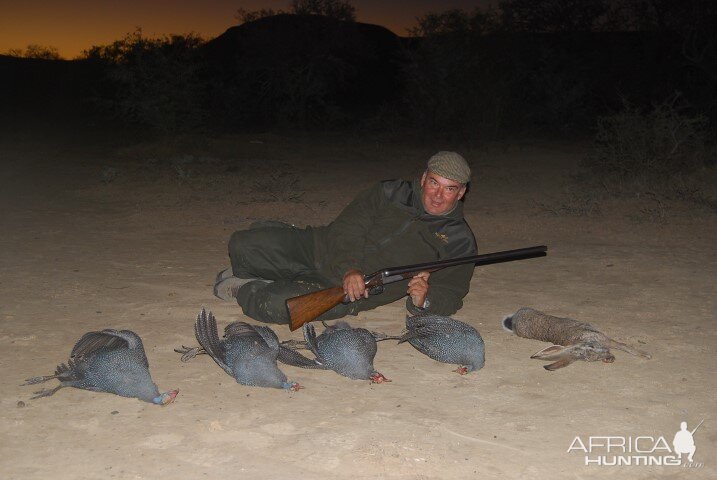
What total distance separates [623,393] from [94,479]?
242 centimetres

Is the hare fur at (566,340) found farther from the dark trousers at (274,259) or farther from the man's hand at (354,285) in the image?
the dark trousers at (274,259)

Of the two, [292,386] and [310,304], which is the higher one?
[310,304]

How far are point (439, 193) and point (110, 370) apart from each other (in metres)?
2.01

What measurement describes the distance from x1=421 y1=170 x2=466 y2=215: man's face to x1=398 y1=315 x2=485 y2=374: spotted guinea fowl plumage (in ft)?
2.18

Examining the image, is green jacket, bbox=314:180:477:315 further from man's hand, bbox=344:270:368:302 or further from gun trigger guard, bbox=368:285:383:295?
man's hand, bbox=344:270:368:302

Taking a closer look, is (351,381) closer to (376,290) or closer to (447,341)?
(447,341)

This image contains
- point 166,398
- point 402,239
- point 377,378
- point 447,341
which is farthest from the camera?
point 402,239

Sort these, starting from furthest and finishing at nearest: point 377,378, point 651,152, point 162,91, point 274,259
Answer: point 162,91
point 651,152
point 274,259
point 377,378

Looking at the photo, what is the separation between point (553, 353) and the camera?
3.90 m

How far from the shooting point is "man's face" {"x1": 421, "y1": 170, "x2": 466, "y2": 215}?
13.8 ft

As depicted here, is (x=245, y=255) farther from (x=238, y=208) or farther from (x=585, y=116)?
(x=585, y=116)

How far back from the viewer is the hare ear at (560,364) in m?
3.82

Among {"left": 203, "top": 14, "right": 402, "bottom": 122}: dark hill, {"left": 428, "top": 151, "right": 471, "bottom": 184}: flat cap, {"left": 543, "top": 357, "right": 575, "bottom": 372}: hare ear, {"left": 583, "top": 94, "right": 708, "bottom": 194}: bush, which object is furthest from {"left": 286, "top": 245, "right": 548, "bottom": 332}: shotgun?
{"left": 203, "top": 14, "right": 402, "bottom": 122}: dark hill

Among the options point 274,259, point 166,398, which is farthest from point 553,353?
point 166,398
